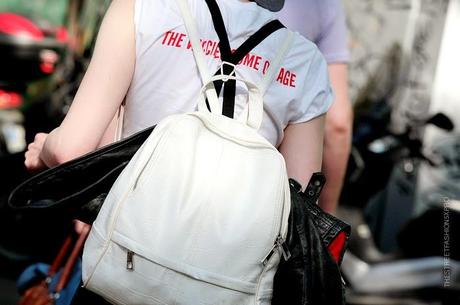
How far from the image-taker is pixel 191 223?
1427 mm

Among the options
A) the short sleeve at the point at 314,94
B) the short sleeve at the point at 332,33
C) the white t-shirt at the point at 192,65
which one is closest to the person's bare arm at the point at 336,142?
the short sleeve at the point at 332,33

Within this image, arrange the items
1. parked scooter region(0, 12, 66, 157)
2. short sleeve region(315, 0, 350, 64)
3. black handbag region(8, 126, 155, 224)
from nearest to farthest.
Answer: black handbag region(8, 126, 155, 224)
short sleeve region(315, 0, 350, 64)
parked scooter region(0, 12, 66, 157)

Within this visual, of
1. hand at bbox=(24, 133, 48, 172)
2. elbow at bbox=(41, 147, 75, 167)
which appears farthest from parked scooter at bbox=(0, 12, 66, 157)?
elbow at bbox=(41, 147, 75, 167)

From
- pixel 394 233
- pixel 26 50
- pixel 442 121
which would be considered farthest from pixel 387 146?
pixel 26 50

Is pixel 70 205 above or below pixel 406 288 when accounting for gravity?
above

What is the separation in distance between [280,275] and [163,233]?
10.3 inches

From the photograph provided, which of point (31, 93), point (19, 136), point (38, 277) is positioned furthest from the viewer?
point (31, 93)

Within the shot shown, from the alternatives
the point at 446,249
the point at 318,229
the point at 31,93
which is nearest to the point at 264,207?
the point at 318,229

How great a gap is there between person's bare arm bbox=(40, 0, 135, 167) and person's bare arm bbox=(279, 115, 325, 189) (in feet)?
1.38

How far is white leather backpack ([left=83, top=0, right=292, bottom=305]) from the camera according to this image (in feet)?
4.70

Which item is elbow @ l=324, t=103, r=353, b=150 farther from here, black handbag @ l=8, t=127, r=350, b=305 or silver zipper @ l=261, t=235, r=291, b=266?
silver zipper @ l=261, t=235, r=291, b=266

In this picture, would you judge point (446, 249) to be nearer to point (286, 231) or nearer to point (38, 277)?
point (38, 277)

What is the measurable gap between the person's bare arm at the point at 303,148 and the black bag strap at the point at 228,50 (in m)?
0.22

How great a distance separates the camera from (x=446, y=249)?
3768 millimetres
